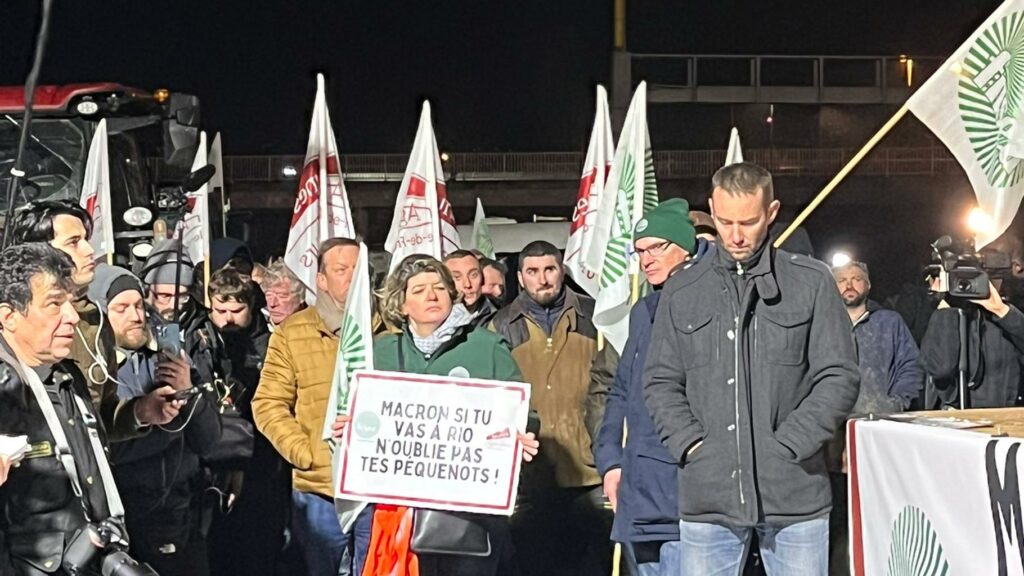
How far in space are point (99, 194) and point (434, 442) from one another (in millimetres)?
5385

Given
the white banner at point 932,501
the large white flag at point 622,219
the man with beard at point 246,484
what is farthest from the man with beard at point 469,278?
the white banner at point 932,501

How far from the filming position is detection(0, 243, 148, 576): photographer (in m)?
4.59

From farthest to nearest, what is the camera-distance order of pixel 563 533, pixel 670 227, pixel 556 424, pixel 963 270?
1. pixel 563 533
2. pixel 556 424
3. pixel 963 270
4. pixel 670 227

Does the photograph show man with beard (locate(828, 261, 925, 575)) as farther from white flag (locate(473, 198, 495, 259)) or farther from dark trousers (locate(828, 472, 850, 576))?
white flag (locate(473, 198, 495, 259))

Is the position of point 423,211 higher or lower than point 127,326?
higher

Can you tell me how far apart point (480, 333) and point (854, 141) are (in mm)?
34047

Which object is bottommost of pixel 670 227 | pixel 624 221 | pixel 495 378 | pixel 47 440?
pixel 47 440

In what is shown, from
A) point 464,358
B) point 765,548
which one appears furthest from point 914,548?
point 464,358

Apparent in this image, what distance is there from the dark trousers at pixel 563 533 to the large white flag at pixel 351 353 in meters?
1.79

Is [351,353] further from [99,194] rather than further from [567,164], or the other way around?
[567,164]

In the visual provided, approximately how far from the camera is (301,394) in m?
7.51

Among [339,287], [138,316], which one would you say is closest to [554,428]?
[339,287]

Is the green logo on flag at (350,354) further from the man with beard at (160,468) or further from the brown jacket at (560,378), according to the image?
the brown jacket at (560,378)

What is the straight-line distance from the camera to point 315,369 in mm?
7504
